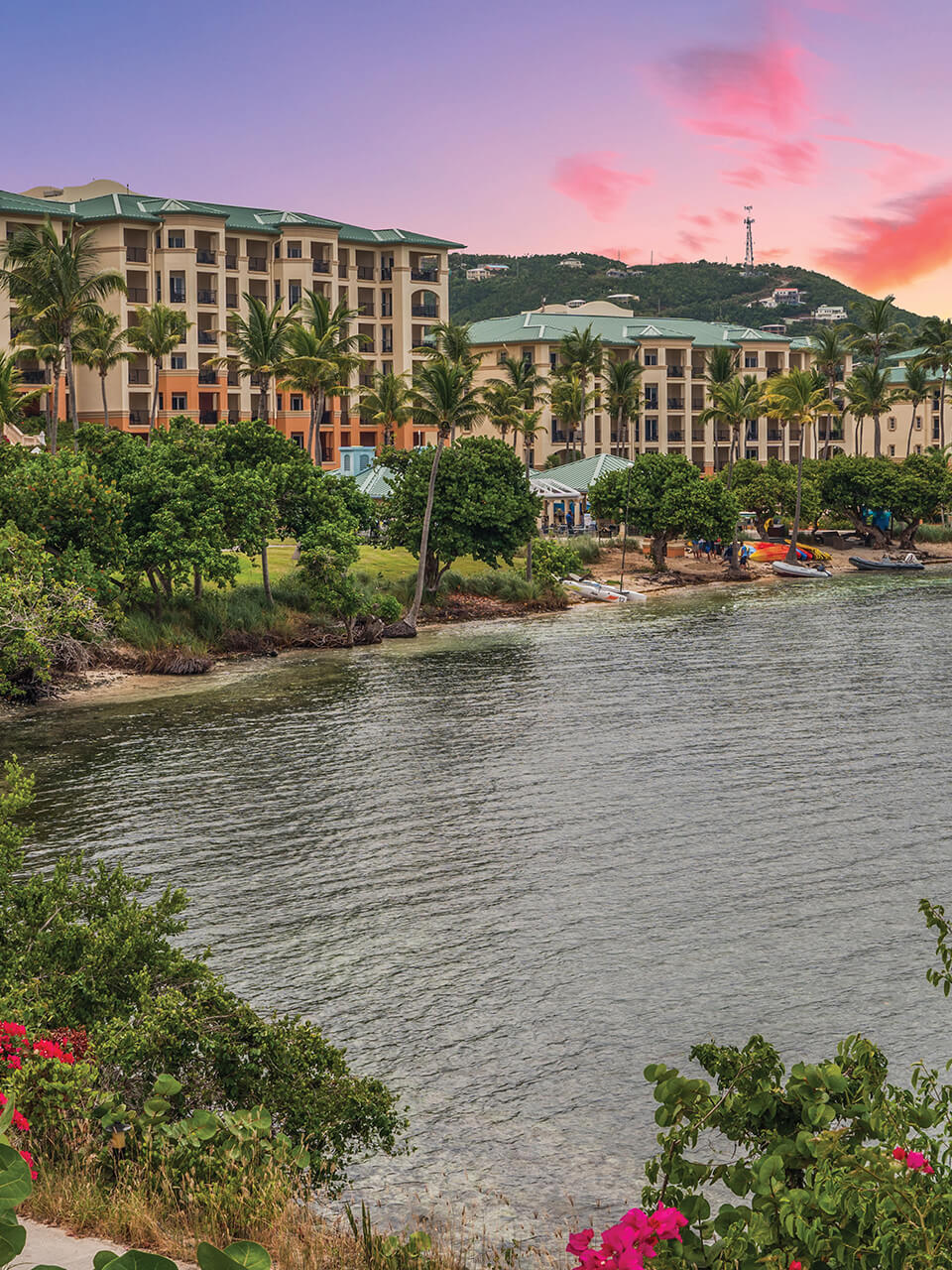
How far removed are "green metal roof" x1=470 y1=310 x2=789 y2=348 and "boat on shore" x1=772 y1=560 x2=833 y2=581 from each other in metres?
47.4

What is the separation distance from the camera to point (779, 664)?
171ft

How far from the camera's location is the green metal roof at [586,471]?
9181 centimetres

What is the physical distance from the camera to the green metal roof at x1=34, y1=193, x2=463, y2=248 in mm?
109125

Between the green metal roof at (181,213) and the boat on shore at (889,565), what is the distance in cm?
5729

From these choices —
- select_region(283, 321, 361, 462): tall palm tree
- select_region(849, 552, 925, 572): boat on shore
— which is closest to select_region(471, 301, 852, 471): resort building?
select_region(849, 552, 925, 572): boat on shore

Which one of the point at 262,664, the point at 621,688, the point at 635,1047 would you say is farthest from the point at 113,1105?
the point at 262,664

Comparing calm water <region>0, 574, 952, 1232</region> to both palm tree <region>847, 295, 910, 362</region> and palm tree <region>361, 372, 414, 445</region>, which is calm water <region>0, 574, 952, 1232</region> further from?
palm tree <region>847, 295, 910, 362</region>

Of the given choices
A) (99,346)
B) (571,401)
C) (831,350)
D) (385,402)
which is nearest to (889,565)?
(571,401)

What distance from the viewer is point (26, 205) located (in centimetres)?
10631

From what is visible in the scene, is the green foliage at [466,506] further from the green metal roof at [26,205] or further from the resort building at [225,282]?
the green metal roof at [26,205]

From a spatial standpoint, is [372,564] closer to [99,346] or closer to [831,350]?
[99,346]

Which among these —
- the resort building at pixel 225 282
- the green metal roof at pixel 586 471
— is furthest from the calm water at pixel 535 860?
the resort building at pixel 225 282

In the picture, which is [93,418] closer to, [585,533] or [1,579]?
[585,533]

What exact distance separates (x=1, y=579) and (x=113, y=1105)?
31.4 m
